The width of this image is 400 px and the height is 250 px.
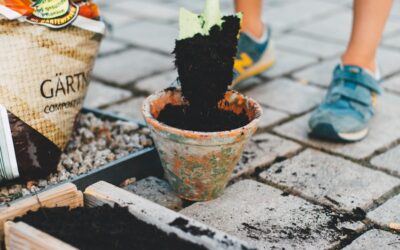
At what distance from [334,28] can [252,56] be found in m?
1.12

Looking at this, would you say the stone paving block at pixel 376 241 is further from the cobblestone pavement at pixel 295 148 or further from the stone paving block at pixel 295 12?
the stone paving block at pixel 295 12

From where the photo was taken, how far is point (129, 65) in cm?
305

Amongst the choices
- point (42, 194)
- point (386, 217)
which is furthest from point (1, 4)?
point (386, 217)

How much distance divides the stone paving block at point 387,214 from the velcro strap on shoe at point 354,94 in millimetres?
550

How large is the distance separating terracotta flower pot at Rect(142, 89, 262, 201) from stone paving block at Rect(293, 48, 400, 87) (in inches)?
44.7

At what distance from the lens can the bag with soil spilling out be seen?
1666 mm

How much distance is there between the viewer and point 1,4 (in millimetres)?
1599

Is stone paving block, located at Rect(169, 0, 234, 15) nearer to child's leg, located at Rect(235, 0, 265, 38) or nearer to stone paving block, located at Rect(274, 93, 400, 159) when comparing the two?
child's leg, located at Rect(235, 0, 265, 38)

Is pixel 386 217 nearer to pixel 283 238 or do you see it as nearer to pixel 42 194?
pixel 283 238

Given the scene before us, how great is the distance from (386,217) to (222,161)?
0.52 metres

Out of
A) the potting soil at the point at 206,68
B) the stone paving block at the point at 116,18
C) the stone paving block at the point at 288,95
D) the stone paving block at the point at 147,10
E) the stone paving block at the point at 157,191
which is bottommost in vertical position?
the stone paving block at the point at 288,95

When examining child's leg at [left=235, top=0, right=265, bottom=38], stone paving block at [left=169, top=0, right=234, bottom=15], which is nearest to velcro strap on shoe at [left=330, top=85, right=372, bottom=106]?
child's leg at [left=235, top=0, right=265, bottom=38]

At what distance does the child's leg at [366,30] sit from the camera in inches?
89.5

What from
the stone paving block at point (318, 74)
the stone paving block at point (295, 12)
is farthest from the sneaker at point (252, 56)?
the stone paving block at point (295, 12)
